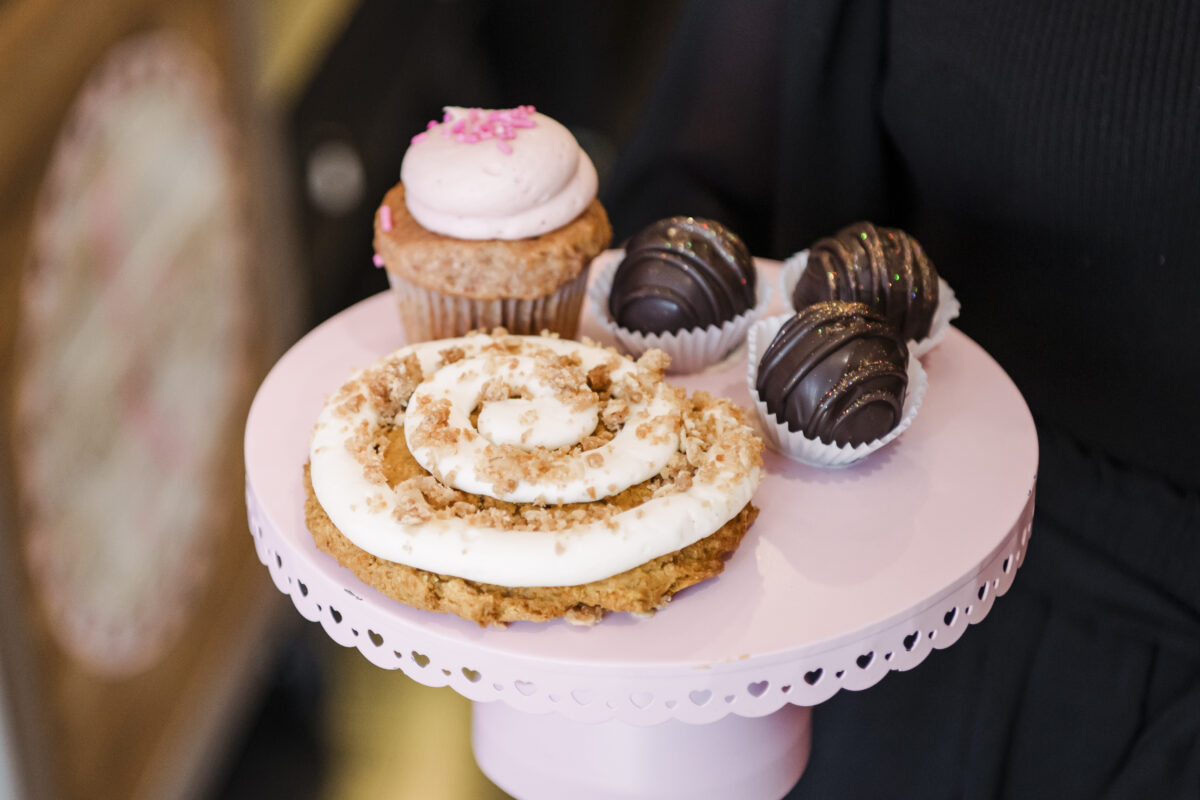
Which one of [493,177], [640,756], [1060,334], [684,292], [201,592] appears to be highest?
[493,177]

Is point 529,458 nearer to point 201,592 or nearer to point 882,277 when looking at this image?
point 882,277

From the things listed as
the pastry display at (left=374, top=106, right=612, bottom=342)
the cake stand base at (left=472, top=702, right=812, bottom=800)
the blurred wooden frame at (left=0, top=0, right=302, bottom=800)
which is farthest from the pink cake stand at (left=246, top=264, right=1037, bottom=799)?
the blurred wooden frame at (left=0, top=0, right=302, bottom=800)

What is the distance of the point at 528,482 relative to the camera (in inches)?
43.6

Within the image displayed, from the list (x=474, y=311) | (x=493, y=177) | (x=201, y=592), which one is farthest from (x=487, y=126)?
(x=201, y=592)

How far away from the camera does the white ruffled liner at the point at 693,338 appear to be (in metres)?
1.41

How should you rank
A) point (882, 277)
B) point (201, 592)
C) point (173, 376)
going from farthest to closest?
point (201, 592), point (173, 376), point (882, 277)

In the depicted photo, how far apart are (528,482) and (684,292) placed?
15.6 inches

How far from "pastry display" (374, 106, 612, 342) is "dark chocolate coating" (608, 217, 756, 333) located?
0.27ft

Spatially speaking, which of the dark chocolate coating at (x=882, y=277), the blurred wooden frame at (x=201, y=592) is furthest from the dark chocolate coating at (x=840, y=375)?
the blurred wooden frame at (x=201, y=592)

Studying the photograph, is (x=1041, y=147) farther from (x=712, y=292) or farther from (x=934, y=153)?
(x=712, y=292)

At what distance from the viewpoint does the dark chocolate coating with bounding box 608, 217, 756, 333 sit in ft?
4.60

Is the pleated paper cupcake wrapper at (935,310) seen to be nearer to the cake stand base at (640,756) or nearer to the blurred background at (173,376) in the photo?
the cake stand base at (640,756)

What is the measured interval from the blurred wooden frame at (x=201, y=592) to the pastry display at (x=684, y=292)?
936mm

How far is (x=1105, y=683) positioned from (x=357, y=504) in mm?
912
